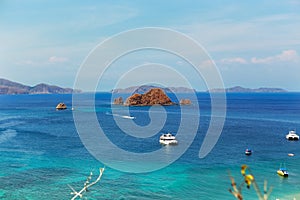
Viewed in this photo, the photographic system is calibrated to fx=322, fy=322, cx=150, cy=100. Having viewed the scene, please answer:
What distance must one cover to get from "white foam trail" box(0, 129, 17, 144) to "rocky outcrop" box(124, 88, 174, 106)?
71561mm

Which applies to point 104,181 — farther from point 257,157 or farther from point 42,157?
point 257,157

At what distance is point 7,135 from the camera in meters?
56.5

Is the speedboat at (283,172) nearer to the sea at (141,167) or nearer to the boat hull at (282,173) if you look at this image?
the boat hull at (282,173)

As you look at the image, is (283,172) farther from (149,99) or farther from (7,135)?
(149,99)

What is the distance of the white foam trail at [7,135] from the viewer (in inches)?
2060

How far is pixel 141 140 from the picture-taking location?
52.3 metres

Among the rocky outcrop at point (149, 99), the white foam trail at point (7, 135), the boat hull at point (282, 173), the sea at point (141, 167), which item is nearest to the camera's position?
the sea at point (141, 167)

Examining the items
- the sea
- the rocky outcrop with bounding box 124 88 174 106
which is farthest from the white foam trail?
the rocky outcrop with bounding box 124 88 174 106

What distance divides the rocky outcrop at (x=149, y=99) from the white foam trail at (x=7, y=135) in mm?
71561

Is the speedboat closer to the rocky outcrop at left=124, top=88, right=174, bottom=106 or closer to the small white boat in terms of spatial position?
the small white boat

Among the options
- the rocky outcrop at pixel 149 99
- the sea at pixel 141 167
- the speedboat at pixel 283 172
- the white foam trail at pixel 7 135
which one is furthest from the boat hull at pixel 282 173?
the rocky outcrop at pixel 149 99

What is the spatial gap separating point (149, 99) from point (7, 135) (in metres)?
80.2

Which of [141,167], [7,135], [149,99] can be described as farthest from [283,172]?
[149,99]

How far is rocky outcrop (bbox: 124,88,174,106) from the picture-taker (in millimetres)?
130875
